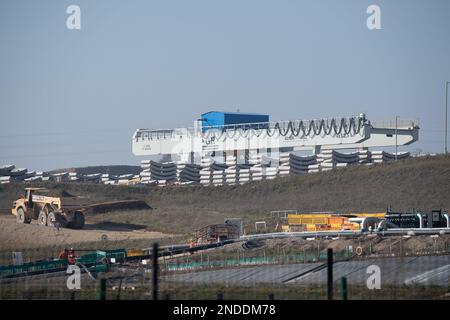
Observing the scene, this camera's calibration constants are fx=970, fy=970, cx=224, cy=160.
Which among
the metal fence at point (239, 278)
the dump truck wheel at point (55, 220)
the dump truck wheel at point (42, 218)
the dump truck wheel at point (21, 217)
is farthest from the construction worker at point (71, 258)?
the dump truck wheel at point (21, 217)

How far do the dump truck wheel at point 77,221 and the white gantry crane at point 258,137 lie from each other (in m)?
30.5

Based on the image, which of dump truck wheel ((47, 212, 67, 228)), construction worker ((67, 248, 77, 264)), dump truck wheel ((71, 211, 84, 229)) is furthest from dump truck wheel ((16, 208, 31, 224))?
construction worker ((67, 248, 77, 264))

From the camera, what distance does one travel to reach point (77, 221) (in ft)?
148

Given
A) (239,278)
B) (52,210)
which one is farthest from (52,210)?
(239,278)

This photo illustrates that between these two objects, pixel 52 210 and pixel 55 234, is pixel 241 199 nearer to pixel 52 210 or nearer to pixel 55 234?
pixel 52 210

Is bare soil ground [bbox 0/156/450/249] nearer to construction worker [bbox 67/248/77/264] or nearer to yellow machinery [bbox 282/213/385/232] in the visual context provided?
yellow machinery [bbox 282/213/385/232]

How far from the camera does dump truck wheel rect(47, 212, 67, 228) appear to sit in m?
44.4

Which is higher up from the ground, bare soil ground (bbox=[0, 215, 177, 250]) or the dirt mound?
the dirt mound

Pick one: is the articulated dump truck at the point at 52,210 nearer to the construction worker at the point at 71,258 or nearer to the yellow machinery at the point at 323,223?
the yellow machinery at the point at 323,223

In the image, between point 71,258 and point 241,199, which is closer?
point 71,258

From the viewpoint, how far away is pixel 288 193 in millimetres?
61219

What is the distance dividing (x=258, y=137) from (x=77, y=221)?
110ft

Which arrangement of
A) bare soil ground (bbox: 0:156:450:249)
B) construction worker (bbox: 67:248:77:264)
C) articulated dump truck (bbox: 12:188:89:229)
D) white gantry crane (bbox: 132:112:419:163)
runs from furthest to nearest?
white gantry crane (bbox: 132:112:419:163)
articulated dump truck (bbox: 12:188:89:229)
bare soil ground (bbox: 0:156:450:249)
construction worker (bbox: 67:248:77:264)

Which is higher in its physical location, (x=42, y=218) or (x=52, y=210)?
(x=52, y=210)
